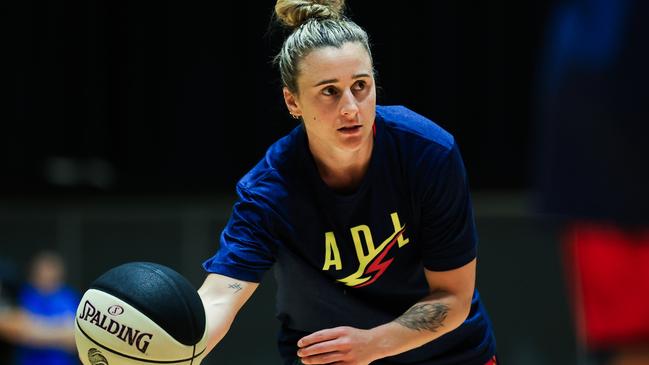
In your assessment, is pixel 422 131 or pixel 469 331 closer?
pixel 422 131

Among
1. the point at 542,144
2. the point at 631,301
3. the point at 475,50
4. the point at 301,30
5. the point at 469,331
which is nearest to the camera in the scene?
the point at 631,301

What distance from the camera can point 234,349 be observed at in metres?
9.07

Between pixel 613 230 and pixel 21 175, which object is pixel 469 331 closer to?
pixel 613 230

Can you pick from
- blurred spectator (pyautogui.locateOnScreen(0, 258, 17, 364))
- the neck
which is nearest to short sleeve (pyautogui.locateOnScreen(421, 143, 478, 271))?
the neck

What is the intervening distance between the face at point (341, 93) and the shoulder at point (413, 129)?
149mm

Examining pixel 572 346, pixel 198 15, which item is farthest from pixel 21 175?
pixel 572 346

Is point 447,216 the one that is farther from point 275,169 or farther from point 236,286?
point 236,286

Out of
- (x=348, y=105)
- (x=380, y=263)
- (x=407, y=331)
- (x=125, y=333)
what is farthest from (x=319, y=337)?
(x=348, y=105)

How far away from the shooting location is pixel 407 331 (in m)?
3.18

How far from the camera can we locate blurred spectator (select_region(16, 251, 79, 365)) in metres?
8.03

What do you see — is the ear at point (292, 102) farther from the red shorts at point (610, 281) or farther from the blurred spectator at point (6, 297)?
the blurred spectator at point (6, 297)

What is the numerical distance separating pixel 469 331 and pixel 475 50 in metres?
4.92

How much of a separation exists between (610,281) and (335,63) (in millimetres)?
1775

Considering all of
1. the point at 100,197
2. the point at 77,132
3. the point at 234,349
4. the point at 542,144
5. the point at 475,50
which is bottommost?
the point at 234,349
